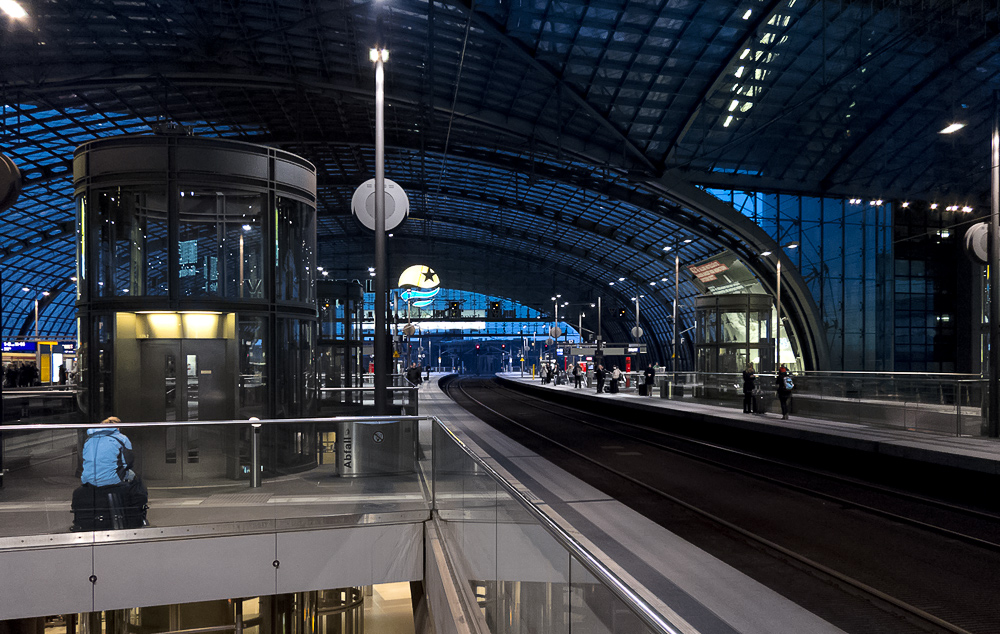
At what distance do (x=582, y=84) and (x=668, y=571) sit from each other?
106ft

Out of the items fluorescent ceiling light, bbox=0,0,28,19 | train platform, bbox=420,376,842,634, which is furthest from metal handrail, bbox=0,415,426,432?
fluorescent ceiling light, bbox=0,0,28,19

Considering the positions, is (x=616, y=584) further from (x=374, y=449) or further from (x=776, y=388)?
(x=776, y=388)

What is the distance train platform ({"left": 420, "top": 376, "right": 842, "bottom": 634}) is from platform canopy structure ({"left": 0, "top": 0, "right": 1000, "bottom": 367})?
19.6 m

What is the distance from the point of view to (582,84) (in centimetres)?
3638

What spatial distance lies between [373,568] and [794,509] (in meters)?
7.24

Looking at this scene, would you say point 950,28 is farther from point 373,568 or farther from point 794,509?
point 373,568

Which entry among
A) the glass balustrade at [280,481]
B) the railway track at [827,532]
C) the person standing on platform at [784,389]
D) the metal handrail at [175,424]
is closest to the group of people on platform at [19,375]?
the railway track at [827,532]

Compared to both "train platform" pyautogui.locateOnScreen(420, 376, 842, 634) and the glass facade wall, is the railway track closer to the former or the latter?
"train platform" pyautogui.locateOnScreen(420, 376, 842, 634)

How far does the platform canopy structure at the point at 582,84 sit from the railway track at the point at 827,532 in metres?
18.2

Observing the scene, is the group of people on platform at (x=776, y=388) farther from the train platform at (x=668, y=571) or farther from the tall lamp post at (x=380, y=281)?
the tall lamp post at (x=380, y=281)

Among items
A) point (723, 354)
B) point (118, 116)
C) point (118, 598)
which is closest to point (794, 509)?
point (118, 598)

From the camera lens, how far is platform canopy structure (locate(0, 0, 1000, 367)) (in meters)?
31.4

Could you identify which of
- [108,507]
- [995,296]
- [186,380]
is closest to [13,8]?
[186,380]

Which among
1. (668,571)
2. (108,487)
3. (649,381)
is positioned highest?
(108,487)
